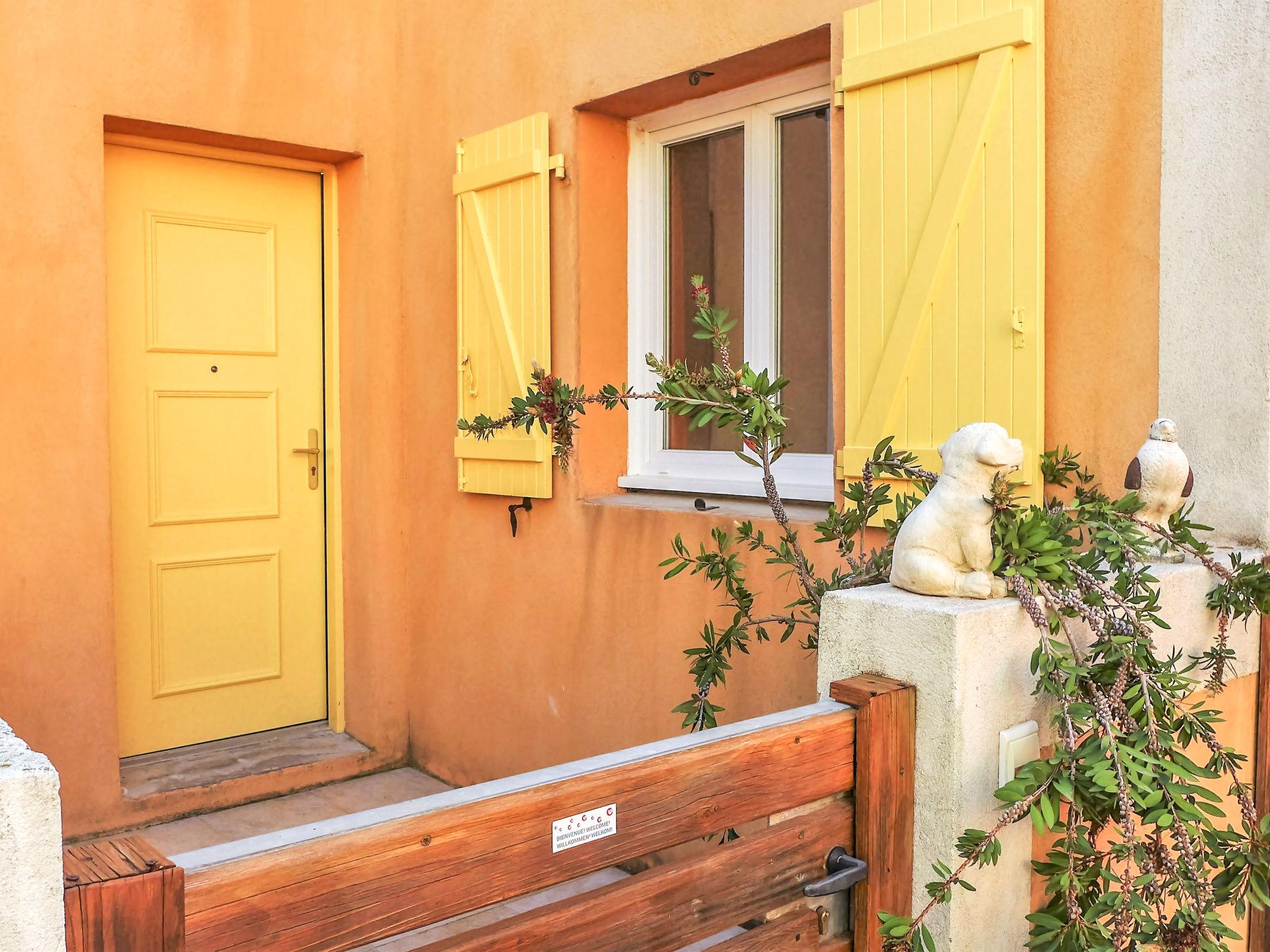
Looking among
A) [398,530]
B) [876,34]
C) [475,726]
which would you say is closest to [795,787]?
[876,34]

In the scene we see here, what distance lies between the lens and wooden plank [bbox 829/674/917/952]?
5.56 ft

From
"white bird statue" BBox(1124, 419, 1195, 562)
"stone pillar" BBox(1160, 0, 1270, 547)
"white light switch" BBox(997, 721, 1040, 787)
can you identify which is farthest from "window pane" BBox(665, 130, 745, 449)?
"white light switch" BBox(997, 721, 1040, 787)

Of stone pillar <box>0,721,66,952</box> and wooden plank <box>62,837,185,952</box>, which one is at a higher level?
stone pillar <box>0,721,66,952</box>

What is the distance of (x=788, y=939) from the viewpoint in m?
1.64

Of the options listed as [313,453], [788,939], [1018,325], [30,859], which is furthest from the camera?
[313,453]

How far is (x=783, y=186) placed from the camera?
3369 millimetres

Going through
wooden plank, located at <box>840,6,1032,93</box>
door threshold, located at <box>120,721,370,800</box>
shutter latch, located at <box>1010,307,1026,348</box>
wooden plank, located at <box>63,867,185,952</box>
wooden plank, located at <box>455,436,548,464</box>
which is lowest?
door threshold, located at <box>120,721,370,800</box>

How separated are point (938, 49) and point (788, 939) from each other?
1.98 metres

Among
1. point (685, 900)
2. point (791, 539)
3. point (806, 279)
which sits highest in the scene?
point (806, 279)

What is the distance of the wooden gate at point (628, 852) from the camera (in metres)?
1.15

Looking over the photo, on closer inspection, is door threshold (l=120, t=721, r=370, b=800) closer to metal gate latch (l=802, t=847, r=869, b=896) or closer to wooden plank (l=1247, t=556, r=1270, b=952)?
metal gate latch (l=802, t=847, r=869, b=896)

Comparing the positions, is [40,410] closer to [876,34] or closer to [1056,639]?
[876,34]

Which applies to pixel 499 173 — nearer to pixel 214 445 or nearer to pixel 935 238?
pixel 214 445

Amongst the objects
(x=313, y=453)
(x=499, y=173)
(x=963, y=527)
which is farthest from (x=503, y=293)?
(x=963, y=527)
